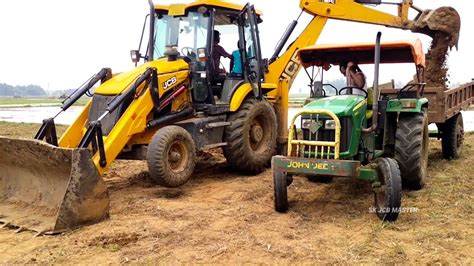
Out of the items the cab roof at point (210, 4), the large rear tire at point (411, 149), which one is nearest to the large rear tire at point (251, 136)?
the cab roof at point (210, 4)

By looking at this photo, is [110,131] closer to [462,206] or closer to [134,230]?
[134,230]

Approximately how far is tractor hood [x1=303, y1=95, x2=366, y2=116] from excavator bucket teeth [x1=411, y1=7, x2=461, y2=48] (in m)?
3.78

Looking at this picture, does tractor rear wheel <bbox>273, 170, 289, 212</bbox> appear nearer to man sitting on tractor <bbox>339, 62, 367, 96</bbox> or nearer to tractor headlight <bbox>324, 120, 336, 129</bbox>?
tractor headlight <bbox>324, 120, 336, 129</bbox>

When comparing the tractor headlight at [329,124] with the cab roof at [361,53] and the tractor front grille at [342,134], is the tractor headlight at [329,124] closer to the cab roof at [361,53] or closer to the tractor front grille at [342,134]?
the tractor front grille at [342,134]

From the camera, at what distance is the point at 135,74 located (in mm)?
7625

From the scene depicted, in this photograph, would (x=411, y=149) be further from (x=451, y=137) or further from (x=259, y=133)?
(x=451, y=137)

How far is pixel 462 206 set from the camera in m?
6.38

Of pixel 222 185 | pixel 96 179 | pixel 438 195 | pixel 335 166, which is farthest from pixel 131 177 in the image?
pixel 438 195

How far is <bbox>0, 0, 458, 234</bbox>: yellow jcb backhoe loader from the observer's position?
600cm

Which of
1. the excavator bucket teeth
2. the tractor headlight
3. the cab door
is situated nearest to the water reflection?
the excavator bucket teeth

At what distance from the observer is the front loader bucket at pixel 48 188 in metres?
5.62

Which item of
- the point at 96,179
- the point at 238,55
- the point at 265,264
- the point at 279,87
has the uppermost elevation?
the point at 238,55

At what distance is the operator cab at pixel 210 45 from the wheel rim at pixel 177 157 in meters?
1.14

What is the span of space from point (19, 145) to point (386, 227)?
14.8ft
